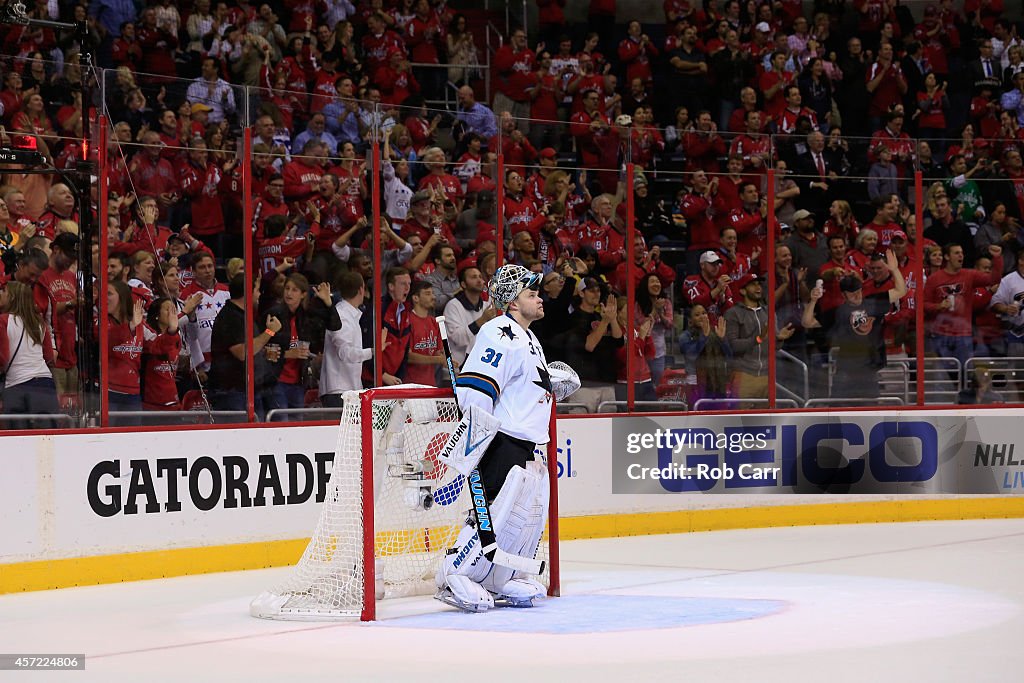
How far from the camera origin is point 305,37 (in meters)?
13.3

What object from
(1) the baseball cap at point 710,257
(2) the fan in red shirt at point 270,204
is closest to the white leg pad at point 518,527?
(2) the fan in red shirt at point 270,204

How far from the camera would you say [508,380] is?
702 cm

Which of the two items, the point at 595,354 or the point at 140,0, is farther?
the point at 140,0

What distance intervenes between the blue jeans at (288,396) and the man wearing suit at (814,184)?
13.2ft

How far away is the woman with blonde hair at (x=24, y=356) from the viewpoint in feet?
25.7

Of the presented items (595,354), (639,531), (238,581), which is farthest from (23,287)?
(639,531)

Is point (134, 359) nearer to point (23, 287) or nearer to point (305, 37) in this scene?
point (23, 287)

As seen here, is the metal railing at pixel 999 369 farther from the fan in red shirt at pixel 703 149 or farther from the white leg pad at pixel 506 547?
the white leg pad at pixel 506 547

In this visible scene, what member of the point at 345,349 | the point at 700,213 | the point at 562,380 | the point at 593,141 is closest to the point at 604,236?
the point at 593,141

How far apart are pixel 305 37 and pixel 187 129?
5.07 m

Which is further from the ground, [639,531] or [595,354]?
[595,354]

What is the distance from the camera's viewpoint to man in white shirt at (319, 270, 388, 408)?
9.09m
